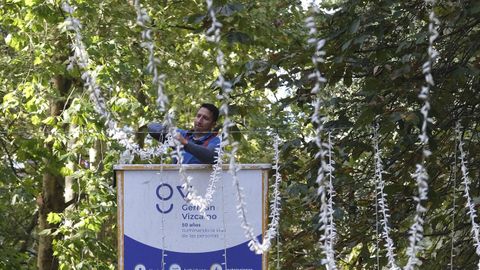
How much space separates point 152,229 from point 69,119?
12.1 feet

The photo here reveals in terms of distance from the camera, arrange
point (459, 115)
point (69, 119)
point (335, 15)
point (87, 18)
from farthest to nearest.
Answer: point (87, 18) < point (69, 119) < point (335, 15) < point (459, 115)

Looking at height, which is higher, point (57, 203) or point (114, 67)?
point (114, 67)

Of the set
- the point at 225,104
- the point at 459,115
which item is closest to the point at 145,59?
the point at 459,115

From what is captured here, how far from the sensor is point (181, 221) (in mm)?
4871

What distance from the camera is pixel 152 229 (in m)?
4.88

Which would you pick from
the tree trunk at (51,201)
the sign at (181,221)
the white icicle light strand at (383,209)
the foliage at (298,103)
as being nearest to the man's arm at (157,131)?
the sign at (181,221)

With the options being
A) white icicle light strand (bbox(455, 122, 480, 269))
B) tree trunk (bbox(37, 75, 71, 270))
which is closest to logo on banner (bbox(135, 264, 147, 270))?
white icicle light strand (bbox(455, 122, 480, 269))

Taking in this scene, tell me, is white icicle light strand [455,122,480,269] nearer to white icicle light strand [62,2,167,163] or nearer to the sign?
the sign

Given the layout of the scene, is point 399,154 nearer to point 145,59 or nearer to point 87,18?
point 87,18

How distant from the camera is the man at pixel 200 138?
475cm

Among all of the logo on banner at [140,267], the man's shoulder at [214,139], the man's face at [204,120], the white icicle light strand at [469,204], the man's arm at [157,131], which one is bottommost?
the logo on banner at [140,267]

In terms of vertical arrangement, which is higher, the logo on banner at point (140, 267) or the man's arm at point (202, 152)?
the man's arm at point (202, 152)

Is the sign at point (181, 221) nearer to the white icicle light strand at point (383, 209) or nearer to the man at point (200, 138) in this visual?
the man at point (200, 138)

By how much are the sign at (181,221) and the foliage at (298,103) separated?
44 cm
